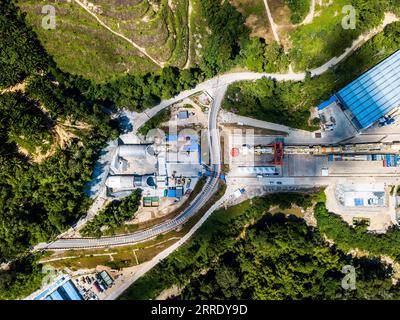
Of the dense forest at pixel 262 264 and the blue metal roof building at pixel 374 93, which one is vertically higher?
the blue metal roof building at pixel 374 93

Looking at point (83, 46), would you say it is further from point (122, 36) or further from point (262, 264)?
point (262, 264)

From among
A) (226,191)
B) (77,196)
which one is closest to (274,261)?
(226,191)

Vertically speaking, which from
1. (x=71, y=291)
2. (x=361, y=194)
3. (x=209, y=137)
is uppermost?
(x=209, y=137)

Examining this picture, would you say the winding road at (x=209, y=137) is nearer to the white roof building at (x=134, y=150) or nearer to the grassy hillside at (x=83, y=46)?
the white roof building at (x=134, y=150)

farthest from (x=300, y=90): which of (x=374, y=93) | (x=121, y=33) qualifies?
(x=121, y=33)

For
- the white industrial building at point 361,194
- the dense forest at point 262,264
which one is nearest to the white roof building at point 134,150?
the dense forest at point 262,264
